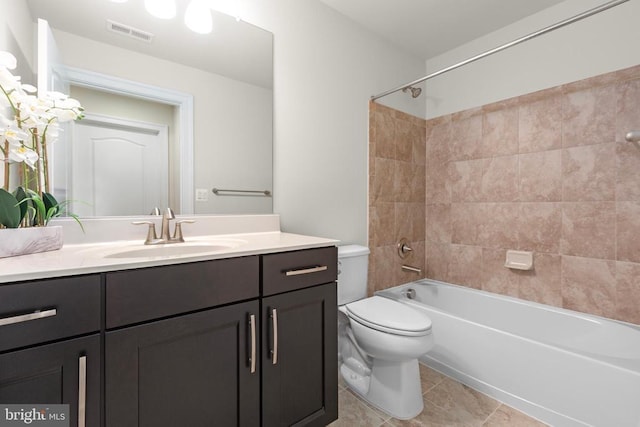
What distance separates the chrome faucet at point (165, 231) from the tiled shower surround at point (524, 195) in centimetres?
135

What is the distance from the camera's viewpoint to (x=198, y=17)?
1459mm

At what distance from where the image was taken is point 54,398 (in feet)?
2.34

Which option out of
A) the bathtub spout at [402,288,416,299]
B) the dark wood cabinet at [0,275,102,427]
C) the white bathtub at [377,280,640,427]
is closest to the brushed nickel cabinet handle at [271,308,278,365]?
the dark wood cabinet at [0,275,102,427]

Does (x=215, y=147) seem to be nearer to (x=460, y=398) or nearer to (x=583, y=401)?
(x=460, y=398)

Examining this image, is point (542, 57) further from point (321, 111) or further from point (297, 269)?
point (297, 269)

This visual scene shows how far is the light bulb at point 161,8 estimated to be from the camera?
53.1 inches

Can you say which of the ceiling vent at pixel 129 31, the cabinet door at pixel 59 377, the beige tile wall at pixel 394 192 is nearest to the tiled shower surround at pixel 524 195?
the beige tile wall at pixel 394 192

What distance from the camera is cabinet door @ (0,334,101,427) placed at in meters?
0.67

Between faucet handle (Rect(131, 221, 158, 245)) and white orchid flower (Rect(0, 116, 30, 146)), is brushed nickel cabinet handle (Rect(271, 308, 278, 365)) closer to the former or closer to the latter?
faucet handle (Rect(131, 221, 158, 245))

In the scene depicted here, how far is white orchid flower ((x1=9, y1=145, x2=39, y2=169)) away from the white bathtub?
6.55 feet

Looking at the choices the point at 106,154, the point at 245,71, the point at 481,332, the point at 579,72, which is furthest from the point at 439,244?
the point at 106,154

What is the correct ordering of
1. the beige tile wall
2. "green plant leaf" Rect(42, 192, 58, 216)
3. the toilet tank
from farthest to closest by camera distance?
the beige tile wall, the toilet tank, "green plant leaf" Rect(42, 192, 58, 216)

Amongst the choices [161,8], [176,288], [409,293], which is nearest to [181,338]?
[176,288]

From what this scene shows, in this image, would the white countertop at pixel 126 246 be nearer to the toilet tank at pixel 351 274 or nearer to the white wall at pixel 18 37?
the white wall at pixel 18 37
